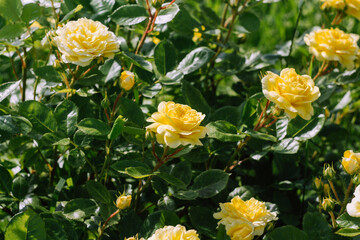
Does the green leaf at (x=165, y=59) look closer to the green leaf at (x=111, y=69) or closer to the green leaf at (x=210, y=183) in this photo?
the green leaf at (x=111, y=69)

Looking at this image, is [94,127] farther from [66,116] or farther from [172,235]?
[172,235]

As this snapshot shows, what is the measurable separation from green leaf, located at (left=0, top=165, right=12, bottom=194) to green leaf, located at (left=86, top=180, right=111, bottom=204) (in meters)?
0.25

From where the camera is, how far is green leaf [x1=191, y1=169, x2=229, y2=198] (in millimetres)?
941

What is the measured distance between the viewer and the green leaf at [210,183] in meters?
0.94

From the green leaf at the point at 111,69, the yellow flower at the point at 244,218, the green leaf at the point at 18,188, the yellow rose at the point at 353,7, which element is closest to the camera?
the yellow flower at the point at 244,218

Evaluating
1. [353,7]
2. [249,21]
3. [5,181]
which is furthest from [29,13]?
[353,7]

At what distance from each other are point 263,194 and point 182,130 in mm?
541

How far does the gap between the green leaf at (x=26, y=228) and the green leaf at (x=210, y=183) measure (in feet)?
1.07

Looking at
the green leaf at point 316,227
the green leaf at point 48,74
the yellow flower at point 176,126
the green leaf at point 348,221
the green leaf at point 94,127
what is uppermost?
the yellow flower at point 176,126

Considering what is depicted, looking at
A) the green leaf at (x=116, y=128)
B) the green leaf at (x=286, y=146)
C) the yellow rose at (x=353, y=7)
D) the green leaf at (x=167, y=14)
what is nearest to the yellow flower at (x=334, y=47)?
the yellow rose at (x=353, y=7)

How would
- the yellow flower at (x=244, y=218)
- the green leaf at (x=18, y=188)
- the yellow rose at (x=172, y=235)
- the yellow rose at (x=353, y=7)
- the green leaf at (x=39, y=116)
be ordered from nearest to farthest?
the yellow rose at (x=172, y=235), the yellow flower at (x=244, y=218), the green leaf at (x=39, y=116), the green leaf at (x=18, y=188), the yellow rose at (x=353, y=7)

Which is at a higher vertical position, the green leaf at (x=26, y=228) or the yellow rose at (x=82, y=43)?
the yellow rose at (x=82, y=43)

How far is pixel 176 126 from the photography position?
0.79 metres

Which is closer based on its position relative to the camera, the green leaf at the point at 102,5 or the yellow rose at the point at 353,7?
the green leaf at the point at 102,5
